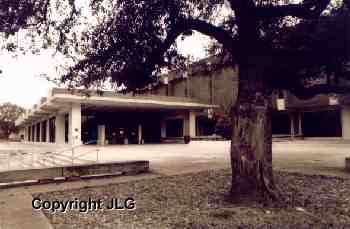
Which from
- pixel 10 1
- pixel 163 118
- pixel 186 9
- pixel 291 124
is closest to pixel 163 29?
pixel 186 9

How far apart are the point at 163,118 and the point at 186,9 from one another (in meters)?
35.9

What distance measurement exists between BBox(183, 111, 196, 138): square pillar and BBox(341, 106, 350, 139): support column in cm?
1638

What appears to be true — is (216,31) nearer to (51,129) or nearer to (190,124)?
(190,124)

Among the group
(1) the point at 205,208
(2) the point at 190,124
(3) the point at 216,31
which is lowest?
(1) the point at 205,208

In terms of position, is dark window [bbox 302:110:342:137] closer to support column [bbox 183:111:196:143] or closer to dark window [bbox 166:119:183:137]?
support column [bbox 183:111:196:143]

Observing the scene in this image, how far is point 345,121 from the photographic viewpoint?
2798cm

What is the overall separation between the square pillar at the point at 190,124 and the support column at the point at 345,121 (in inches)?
645

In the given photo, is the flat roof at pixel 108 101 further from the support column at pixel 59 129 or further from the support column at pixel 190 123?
the support column at pixel 190 123

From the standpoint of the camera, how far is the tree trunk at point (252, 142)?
5504mm

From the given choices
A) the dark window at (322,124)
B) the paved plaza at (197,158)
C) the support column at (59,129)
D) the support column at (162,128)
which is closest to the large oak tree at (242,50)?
the paved plaza at (197,158)

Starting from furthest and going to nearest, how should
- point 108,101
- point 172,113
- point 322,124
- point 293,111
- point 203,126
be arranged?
point 172,113 < point 203,126 < point 293,111 < point 322,124 < point 108,101

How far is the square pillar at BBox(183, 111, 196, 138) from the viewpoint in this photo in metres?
37.5

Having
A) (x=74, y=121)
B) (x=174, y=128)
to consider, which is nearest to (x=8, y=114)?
(x=174, y=128)

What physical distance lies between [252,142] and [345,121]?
26698 millimetres
